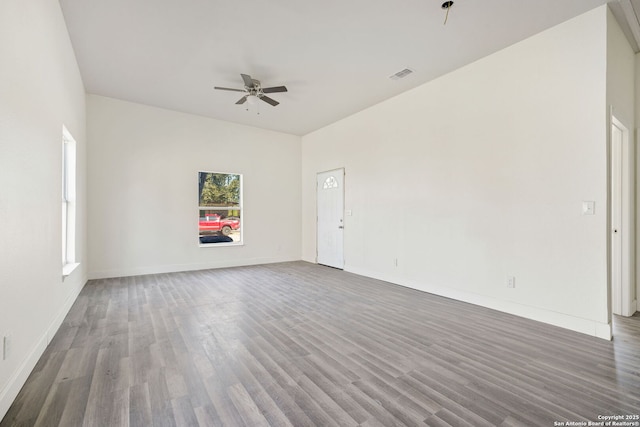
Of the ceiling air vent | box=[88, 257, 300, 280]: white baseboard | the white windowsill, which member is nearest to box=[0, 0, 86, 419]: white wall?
the white windowsill

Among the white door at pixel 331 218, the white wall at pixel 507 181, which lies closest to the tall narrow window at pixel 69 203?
the white door at pixel 331 218

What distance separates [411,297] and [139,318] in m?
3.49

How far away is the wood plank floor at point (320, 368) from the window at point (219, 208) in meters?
2.67

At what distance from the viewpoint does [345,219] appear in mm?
6312

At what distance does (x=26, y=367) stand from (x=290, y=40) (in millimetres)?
3872

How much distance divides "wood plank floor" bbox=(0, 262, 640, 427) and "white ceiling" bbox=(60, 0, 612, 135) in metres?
3.24

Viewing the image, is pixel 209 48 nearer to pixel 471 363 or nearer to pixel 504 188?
pixel 504 188

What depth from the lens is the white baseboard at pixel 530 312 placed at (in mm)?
2870

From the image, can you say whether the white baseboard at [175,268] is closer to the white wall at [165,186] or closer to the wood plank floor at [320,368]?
the white wall at [165,186]

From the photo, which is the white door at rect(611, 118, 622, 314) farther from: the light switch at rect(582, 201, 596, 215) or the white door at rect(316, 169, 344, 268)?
the white door at rect(316, 169, 344, 268)

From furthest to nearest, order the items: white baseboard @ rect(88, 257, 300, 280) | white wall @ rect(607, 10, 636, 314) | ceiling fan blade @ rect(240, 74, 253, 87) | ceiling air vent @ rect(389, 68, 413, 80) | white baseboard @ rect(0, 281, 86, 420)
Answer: white baseboard @ rect(88, 257, 300, 280), ceiling air vent @ rect(389, 68, 413, 80), ceiling fan blade @ rect(240, 74, 253, 87), white wall @ rect(607, 10, 636, 314), white baseboard @ rect(0, 281, 86, 420)

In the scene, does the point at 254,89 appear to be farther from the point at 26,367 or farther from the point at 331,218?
the point at 26,367

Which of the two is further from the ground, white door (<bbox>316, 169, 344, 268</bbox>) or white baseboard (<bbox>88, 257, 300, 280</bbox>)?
white door (<bbox>316, 169, 344, 268</bbox>)

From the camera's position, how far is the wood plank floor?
5.73 ft
